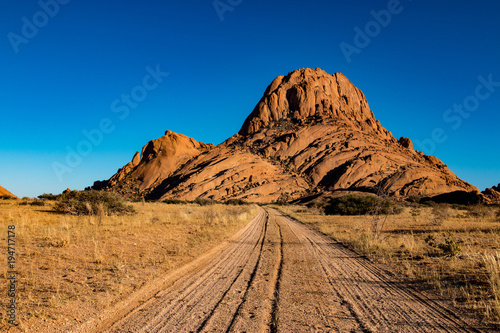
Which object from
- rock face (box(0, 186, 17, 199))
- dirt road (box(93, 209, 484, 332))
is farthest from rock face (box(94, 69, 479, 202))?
dirt road (box(93, 209, 484, 332))

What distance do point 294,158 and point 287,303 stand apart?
9179cm

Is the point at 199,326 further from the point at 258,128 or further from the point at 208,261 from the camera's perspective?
the point at 258,128

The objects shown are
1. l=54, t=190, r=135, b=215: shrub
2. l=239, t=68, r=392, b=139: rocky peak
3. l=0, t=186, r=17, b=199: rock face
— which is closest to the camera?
l=54, t=190, r=135, b=215: shrub

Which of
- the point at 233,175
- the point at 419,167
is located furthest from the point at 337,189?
the point at 233,175

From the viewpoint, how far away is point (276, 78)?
130875 millimetres

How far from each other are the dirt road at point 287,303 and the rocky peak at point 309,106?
339ft

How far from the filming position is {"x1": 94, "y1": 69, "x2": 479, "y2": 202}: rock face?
3184 inches

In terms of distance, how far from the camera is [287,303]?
4.87m

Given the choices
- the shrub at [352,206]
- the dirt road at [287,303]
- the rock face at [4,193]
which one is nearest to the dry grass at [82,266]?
the dirt road at [287,303]

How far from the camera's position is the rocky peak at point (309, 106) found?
366ft

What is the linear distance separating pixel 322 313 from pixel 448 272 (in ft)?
14.9

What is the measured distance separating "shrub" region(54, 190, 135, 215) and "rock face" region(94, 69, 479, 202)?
59.8 meters

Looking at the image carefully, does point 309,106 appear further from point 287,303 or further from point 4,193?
point 287,303

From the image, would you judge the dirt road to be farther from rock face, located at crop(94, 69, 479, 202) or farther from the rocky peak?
the rocky peak
